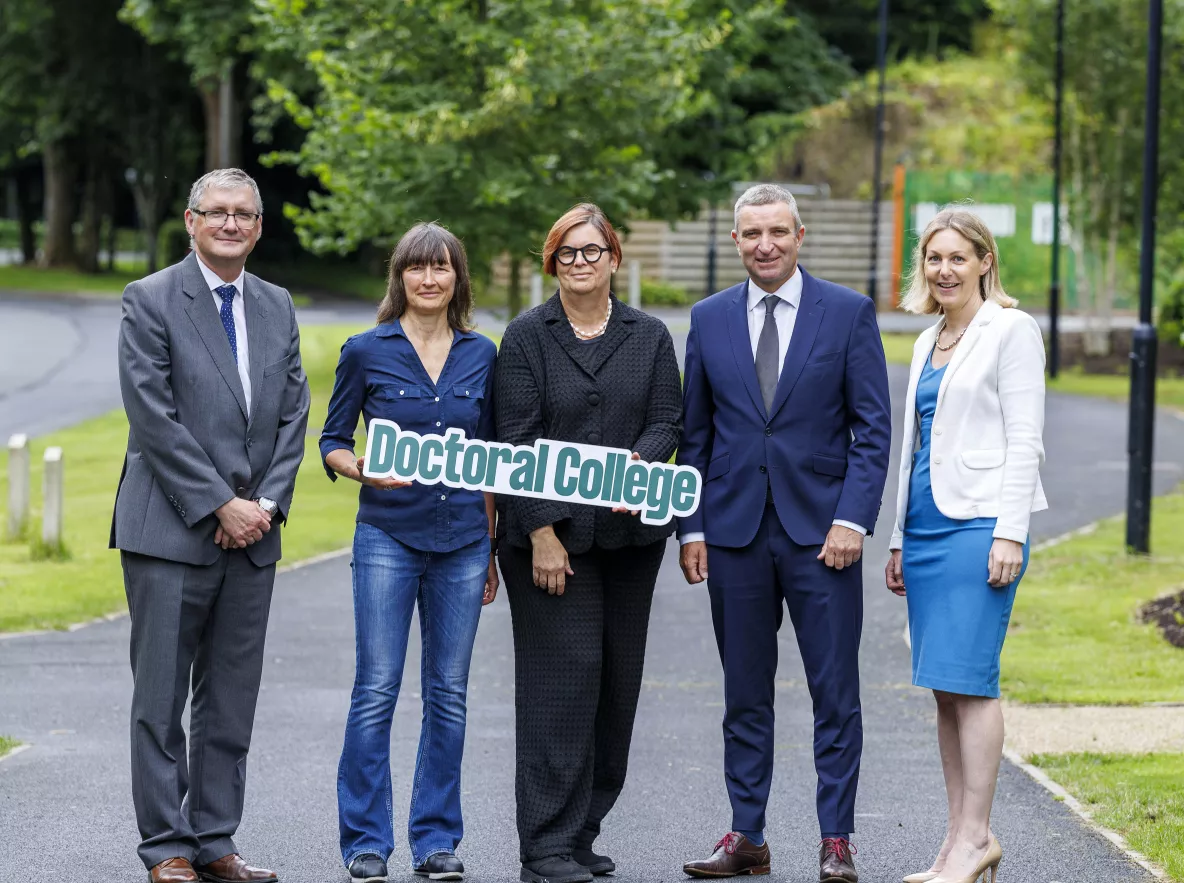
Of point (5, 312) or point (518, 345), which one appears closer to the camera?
point (518, 345)

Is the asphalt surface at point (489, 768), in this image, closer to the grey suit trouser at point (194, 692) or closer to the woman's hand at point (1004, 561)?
the grey suit trouser at point (194, 692)

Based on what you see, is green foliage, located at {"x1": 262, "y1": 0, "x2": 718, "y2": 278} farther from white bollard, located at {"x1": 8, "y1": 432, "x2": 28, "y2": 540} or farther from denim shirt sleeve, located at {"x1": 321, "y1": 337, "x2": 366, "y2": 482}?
denim shirt sleeve, located at {"x1": 321, "y1": 337, "x2": 366, "y2": 482}

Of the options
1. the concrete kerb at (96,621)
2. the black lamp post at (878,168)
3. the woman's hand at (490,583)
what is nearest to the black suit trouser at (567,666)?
the woman's hand at (490,583)

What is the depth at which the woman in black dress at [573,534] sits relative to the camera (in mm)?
5531

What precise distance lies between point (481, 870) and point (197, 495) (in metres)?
1.52

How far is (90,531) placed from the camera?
14.2 metres

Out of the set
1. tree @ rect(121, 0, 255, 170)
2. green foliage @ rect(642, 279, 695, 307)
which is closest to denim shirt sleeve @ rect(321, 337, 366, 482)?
tree @ rect(121, 0, 255, 170)

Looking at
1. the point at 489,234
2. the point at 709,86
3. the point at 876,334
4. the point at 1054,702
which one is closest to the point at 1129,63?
the point at 709,86

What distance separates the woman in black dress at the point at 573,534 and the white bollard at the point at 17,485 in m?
8.44

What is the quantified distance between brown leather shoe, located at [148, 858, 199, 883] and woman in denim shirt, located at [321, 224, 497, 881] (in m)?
0.48

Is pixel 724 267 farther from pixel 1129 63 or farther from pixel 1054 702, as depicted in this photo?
pixel 1054 702

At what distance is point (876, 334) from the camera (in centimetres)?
575

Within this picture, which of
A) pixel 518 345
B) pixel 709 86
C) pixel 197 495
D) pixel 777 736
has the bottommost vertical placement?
pixel 777 736

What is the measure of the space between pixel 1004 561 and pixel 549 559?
1.36 meters
